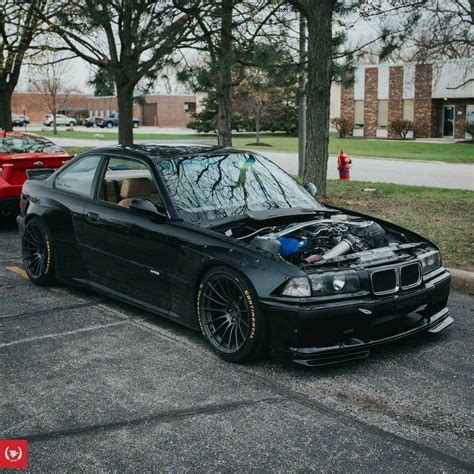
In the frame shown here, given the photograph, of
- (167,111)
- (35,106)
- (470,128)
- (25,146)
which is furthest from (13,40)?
(35,106)

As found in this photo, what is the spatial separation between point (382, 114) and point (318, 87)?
40.6 meters

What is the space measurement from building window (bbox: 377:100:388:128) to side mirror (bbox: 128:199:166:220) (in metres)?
46.1

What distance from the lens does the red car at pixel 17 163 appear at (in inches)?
397

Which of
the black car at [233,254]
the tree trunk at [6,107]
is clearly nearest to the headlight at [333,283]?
the black car at [233,254]

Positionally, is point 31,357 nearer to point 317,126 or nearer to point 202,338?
point 202,338

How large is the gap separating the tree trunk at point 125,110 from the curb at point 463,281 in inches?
333

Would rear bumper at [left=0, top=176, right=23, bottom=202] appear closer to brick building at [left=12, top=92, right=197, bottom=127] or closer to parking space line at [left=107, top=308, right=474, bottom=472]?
parking space line at [left=107, top=308, right=474, bottom=472]

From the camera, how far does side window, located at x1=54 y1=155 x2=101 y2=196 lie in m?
6.61

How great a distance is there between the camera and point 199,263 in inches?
205

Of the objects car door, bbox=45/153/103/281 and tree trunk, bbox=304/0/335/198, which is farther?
tree trunk, bbox=304/0/335/198

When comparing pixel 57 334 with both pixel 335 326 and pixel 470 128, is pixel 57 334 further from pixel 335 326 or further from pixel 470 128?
pixel 470 128

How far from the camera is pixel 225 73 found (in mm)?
12133

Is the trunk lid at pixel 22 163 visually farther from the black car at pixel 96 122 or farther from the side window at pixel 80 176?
the black car at pixel 96 122

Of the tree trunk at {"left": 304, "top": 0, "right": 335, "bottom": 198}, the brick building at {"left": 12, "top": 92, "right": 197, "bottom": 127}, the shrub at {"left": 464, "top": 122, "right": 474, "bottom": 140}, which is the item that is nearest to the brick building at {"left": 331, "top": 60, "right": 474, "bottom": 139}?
the shrub at {"left": 464, "top": 122, "right": 474, "bottom": 140}
